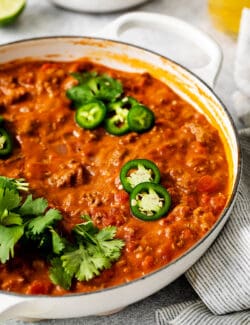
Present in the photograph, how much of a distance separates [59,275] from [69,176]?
57 cm

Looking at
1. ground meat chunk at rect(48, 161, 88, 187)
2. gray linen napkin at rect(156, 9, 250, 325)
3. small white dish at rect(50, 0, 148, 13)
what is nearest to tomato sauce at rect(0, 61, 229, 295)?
ground meat chunk at rect(48, 161, 88, 187)

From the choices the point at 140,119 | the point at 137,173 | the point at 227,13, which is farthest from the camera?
the point at 227,13

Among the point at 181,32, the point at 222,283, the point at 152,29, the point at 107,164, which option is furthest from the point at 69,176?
the point at 152,29

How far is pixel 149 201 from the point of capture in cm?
324

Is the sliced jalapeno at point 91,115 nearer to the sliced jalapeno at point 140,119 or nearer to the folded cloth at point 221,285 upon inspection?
the sliced jalapeno at point 140,119

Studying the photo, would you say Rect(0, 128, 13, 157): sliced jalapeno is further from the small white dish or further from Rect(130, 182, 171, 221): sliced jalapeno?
the small white dish

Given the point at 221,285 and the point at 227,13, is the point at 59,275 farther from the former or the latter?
the point at 227,13

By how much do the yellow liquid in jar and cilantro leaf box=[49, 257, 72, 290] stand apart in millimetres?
2236

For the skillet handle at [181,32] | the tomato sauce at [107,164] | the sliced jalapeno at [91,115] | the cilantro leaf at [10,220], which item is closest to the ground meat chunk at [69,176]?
the tomato sauce at [107,164]

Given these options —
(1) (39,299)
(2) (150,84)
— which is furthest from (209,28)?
(1) (39,299)

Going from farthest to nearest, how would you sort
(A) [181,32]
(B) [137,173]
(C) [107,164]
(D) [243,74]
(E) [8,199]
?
(D) [243,74], (A) [181,32], (C) [107,164], (B) [137,173], (E) [8,199]

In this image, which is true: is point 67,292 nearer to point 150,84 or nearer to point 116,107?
point 116,107

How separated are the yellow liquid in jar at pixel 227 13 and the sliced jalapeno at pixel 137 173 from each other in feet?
5.09

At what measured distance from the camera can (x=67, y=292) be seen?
2.93 metres
